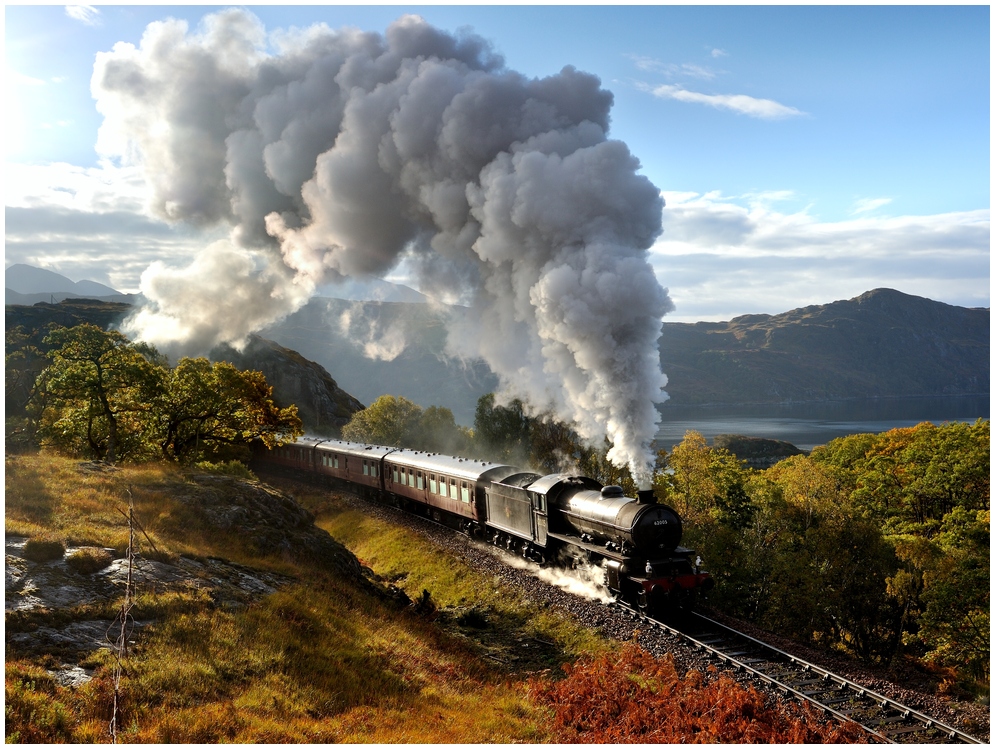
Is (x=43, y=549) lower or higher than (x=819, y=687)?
higher

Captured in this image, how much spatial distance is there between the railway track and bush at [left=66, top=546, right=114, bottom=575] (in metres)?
12.0

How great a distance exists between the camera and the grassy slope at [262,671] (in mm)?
8664

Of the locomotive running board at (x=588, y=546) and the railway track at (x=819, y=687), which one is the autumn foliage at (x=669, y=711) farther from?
the locomotive running board at (x=588, y=546)

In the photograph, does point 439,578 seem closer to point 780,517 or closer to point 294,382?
point 780,517

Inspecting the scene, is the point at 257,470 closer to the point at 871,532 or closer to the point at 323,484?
the point at 323,484

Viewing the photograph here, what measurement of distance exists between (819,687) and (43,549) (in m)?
15.2

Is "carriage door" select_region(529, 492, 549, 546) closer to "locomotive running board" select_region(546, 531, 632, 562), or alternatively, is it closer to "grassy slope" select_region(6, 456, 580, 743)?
"locomotive running board" select_region(546, 531, 632, 562)

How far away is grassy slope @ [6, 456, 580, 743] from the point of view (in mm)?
8664

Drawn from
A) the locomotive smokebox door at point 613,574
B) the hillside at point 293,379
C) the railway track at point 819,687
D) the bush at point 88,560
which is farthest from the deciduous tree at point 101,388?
the hillside at point 293,379

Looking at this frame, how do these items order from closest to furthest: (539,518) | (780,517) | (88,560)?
(88,560), (539,518), (780,517)

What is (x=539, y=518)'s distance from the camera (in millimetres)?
19250

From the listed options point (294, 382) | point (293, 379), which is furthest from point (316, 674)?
point (293, 379)

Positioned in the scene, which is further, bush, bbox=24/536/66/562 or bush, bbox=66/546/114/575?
bush, bbox=66/546/114/575

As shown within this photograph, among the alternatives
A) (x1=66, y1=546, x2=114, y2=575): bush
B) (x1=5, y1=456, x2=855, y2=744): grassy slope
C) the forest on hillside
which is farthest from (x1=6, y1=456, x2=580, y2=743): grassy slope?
the forest on hillside
